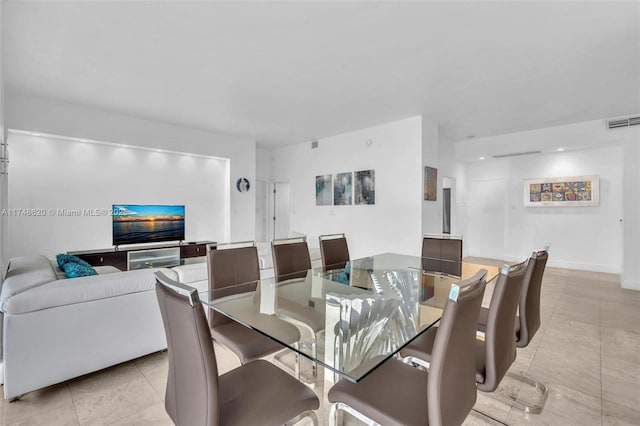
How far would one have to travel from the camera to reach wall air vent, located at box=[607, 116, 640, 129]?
4594 mm

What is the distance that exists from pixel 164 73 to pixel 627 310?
6175mm

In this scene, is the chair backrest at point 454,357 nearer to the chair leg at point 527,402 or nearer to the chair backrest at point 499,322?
the chair backrest at point 499,322

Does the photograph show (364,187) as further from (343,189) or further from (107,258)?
(107,258)

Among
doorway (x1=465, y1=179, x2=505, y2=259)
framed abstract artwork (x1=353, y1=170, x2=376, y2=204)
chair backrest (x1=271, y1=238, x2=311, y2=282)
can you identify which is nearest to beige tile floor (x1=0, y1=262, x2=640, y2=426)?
chair backrest (x1=271, y1=238, x2=311, y2=282)

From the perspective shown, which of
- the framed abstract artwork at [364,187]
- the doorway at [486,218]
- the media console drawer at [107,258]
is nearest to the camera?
the media console drawer at [107,258]

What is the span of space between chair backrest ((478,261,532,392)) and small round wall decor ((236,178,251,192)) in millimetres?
5684

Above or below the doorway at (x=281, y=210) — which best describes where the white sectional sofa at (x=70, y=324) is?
below

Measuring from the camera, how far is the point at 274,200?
25.6 feet

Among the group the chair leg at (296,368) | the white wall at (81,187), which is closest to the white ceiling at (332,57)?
the white wall at (81,187)

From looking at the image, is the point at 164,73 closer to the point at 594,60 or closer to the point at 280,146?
the point at 280,146

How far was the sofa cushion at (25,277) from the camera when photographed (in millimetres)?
1845

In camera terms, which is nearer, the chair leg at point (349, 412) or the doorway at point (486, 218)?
the chair leg at point (349, 412)

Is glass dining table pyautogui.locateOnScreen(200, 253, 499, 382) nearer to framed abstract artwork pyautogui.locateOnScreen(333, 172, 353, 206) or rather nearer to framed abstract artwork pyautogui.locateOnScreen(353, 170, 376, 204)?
framed abstract artwork pyautogui.locateOnScreen(353, 170, 376, 204)

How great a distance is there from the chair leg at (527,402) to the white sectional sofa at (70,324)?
2.54m
